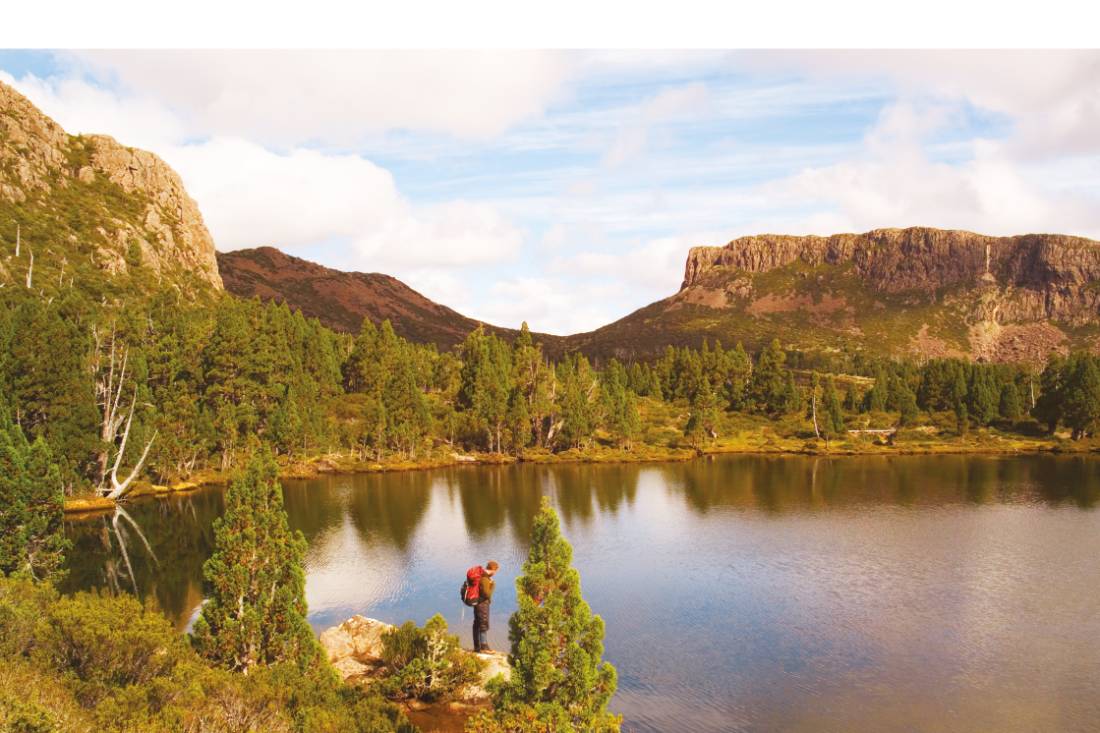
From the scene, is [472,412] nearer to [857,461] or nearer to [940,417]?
[857,461]

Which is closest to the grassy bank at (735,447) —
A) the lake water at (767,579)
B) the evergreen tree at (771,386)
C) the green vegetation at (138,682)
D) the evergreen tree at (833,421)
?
the evergreen tree at (833,421)

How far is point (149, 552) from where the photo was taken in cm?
4709

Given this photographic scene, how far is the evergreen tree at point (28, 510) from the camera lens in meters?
31.3

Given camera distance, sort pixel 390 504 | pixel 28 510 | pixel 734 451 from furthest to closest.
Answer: pixel 734 451
pixel 390 504
pixel 28 510

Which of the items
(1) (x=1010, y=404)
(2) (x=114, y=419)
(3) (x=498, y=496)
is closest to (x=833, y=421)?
(1) (x=1010, y=404)

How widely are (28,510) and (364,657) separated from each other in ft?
53.4

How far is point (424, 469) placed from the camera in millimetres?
93438

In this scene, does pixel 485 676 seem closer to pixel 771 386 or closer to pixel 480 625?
pixel 480 625

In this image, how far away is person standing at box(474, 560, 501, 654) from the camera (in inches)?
1055

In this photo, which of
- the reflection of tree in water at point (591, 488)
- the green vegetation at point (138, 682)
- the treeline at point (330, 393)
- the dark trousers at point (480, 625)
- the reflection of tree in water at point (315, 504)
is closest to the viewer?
the green vegetation at point (138, 682)

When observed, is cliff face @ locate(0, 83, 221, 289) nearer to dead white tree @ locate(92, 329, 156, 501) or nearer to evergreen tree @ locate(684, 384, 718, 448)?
dead white tree @ locate(92, 329, 156, 501)

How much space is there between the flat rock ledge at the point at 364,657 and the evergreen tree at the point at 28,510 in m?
12.1

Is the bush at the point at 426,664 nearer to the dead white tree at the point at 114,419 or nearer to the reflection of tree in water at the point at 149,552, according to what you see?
the reflection of tree in water at the point at 149,552

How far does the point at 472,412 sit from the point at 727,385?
6157 centimetres
